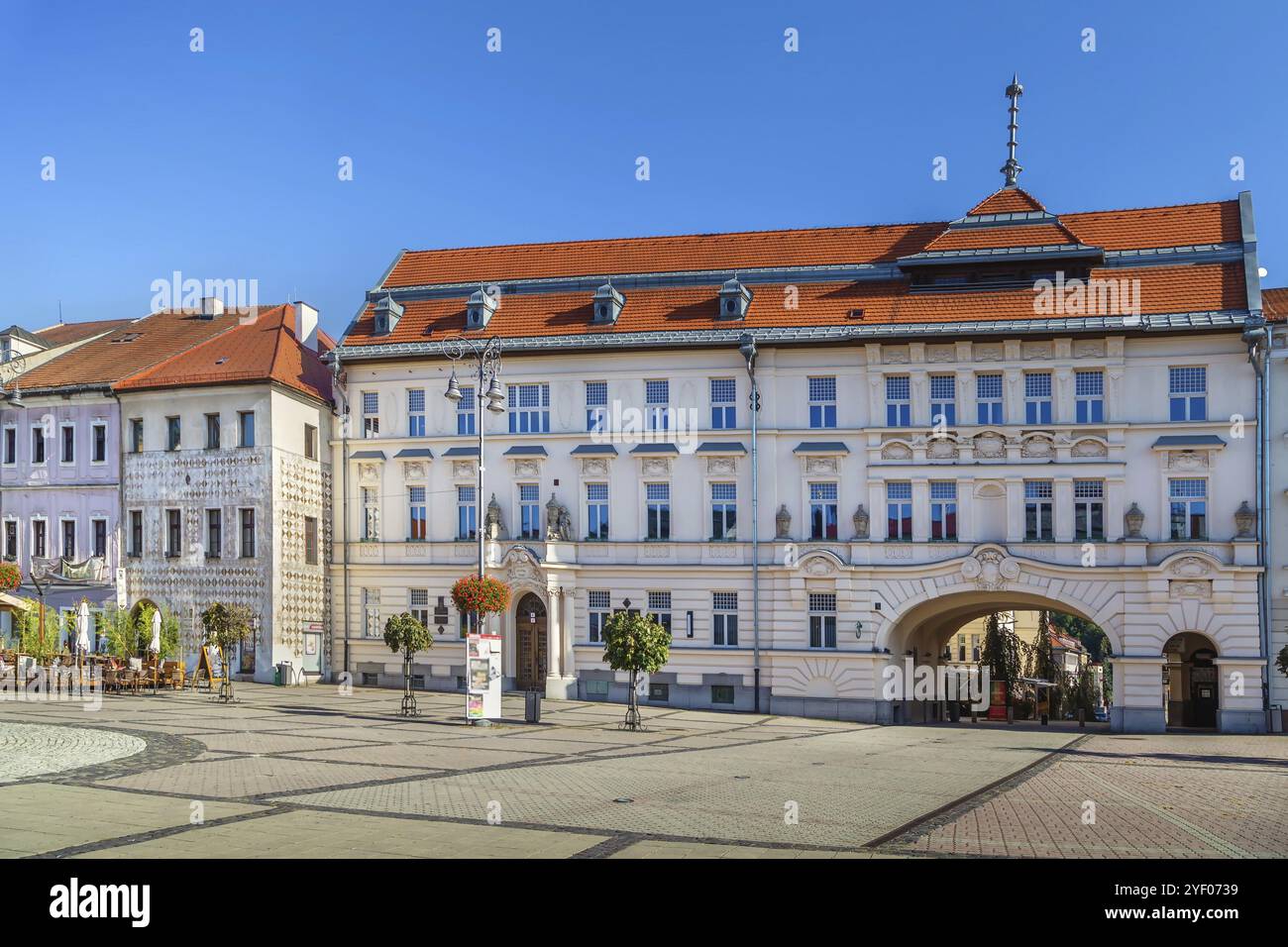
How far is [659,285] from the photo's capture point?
46.5m

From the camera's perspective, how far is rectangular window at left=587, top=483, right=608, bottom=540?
44.5 meters

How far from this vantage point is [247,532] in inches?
1806

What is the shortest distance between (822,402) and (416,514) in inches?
602

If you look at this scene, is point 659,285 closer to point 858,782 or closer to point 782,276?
point 782,276

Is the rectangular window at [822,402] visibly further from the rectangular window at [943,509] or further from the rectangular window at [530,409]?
the rectangular window at [530,409]

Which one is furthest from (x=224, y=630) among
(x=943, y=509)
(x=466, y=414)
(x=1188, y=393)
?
(x=1188, y=393)

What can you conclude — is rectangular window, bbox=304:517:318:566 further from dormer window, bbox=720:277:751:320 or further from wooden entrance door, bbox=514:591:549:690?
dormer window, bbox=720:277:751:320

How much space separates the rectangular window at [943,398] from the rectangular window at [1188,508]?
709cm

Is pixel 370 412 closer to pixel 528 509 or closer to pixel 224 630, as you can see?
pixel 528 509

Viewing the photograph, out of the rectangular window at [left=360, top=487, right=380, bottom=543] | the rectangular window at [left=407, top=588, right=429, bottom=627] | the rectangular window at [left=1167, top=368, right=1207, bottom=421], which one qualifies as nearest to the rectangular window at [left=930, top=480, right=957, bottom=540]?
the rectangular window at [left=1167, top=368, right=1207, bottom=421]

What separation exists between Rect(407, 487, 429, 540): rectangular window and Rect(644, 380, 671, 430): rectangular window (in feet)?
29.1

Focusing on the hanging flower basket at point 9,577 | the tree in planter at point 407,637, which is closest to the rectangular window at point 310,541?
the hanging flower basket at point 9,577
